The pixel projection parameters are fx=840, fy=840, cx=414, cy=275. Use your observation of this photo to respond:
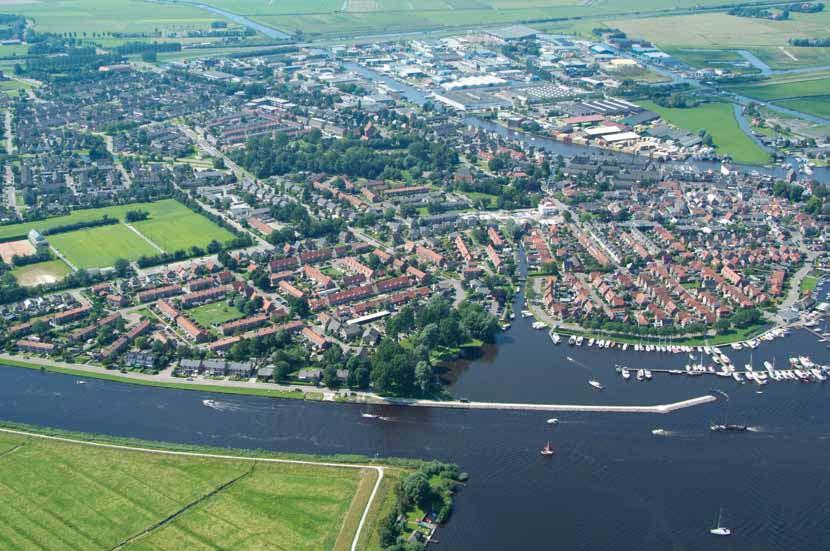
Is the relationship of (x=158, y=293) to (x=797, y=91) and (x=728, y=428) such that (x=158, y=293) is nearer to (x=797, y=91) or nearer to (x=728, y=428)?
(x=728, y=428)

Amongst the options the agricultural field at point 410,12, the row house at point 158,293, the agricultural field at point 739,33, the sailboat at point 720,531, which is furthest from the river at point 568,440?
the agricultural field at point 410,12

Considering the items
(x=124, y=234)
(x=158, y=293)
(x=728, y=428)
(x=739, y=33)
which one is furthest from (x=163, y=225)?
(x=739, y=33)

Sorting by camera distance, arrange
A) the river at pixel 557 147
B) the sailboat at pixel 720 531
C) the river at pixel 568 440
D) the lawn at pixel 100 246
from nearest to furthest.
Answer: the sailboat at pixel 720 531 < the river at pixel 568 440 < the lawn at pixel 100 246 < the river at pixel 557 147

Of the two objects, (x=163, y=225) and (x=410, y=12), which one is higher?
(x=410, y=12)

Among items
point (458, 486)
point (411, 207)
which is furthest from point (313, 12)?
point (458, 486)

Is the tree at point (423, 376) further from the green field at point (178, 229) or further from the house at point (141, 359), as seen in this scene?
the green field at point (178, 229)

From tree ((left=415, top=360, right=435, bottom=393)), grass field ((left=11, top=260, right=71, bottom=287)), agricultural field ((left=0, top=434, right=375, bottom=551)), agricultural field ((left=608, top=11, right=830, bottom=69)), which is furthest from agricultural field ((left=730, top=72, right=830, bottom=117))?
agricultural field ((left=0, top=434, right=375, bottom=551))
